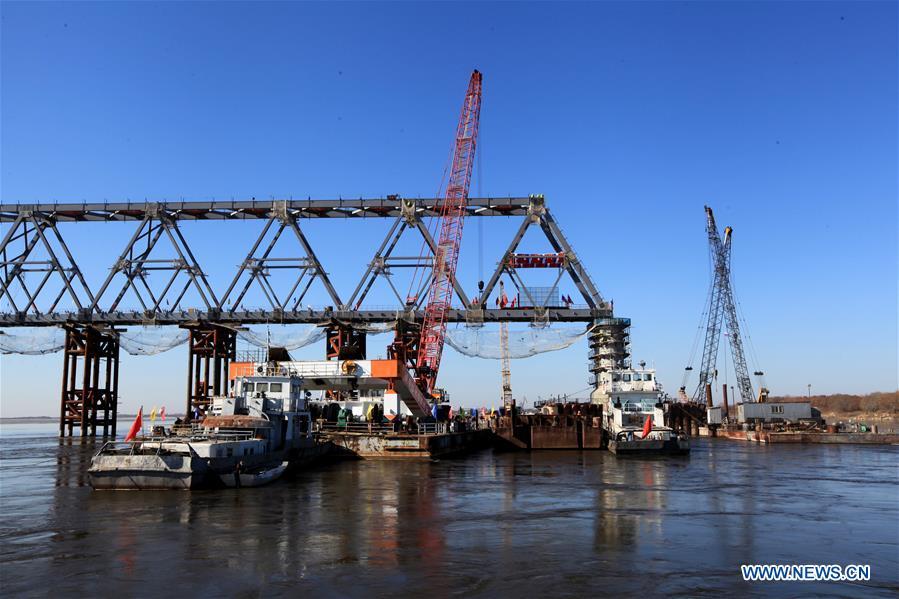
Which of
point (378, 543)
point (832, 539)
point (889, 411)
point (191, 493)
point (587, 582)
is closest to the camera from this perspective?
point (587, 582)

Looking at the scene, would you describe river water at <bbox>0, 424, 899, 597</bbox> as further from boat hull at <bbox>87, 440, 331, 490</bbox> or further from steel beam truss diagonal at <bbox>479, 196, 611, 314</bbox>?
steel beam truss diagonal at <bbox>479, 196, 611, 314</bbox>

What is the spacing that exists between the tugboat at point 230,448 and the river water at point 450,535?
1.03 meters

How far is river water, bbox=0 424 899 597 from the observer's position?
637 inches

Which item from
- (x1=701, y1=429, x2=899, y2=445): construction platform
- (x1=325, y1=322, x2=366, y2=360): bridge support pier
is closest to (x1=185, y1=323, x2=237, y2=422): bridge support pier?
(x1=325, y1=322, x2=366, y2=360): bridge support pier

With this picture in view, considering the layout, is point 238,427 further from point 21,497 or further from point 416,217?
point 416,217

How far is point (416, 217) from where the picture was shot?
80.4m

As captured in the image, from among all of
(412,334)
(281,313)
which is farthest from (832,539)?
(281,313)

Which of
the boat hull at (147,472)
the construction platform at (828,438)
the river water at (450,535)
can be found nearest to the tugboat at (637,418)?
the river water at (450,535)

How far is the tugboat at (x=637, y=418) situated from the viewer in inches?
2045

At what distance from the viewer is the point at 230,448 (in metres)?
33.2

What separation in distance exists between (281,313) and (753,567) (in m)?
67.9

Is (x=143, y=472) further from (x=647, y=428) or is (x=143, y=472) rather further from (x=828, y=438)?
(x=828, y=438)

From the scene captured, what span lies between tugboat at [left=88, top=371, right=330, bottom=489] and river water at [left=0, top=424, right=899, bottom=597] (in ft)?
3.37

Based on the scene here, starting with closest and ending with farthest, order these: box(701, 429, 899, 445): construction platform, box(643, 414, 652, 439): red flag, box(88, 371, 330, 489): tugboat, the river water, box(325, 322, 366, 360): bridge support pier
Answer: the river water → box(88, 371, 330, 489): tugboat → box(643, 414, 652, 439): red flag → box(701, 429, 899, 445): construction platform → box(325, 322, 366, 360): bridge support pier
